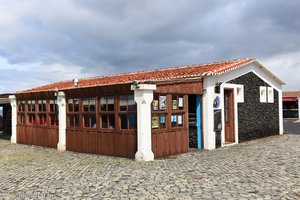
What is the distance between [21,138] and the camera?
16.9 metres

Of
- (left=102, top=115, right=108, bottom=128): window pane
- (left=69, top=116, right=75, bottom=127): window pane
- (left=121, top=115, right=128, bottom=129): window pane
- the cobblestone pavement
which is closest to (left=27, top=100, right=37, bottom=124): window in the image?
(left=69, top=116, right=75, bottom=127): window pane

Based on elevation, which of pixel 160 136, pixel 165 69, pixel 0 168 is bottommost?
pixel 0 168

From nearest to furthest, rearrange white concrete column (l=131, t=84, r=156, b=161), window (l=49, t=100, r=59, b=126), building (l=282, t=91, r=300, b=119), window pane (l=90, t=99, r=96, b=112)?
1. white concrete column (l=131, t=84, r=156, b=161)
2. window pane (l=90, t=99, r=96, b=112)
3. window (l=49, t=100, r=59, b=126)
4. building (l=282, t=91, r=300, b=119)

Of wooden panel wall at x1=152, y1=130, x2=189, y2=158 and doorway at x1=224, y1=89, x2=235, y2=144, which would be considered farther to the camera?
doorway at x1=224, y1=89, x2=235, y2=144

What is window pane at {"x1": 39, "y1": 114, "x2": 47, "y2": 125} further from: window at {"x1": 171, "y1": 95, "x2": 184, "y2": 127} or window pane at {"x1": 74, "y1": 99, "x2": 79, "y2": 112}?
window at {"x1": 171, "y1": 95, "x2": 184, "y2": 127}

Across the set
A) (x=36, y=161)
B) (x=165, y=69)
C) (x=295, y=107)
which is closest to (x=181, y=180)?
(x=36, y=161)

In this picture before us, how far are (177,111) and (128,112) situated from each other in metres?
1.91

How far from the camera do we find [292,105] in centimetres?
4059

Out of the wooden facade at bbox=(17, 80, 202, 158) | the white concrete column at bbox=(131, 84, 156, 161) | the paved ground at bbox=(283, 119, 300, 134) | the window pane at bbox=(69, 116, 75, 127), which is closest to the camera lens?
the white concrete column at bbox=(131, 84, 156, 161)

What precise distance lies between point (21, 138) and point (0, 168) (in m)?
7.10

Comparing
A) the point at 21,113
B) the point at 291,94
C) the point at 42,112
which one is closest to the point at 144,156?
the point at 42,112

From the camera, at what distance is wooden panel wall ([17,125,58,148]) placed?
14.7 meters

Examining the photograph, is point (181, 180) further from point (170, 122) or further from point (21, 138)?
point (21, 138)

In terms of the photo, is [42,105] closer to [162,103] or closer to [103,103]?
[103,103]
